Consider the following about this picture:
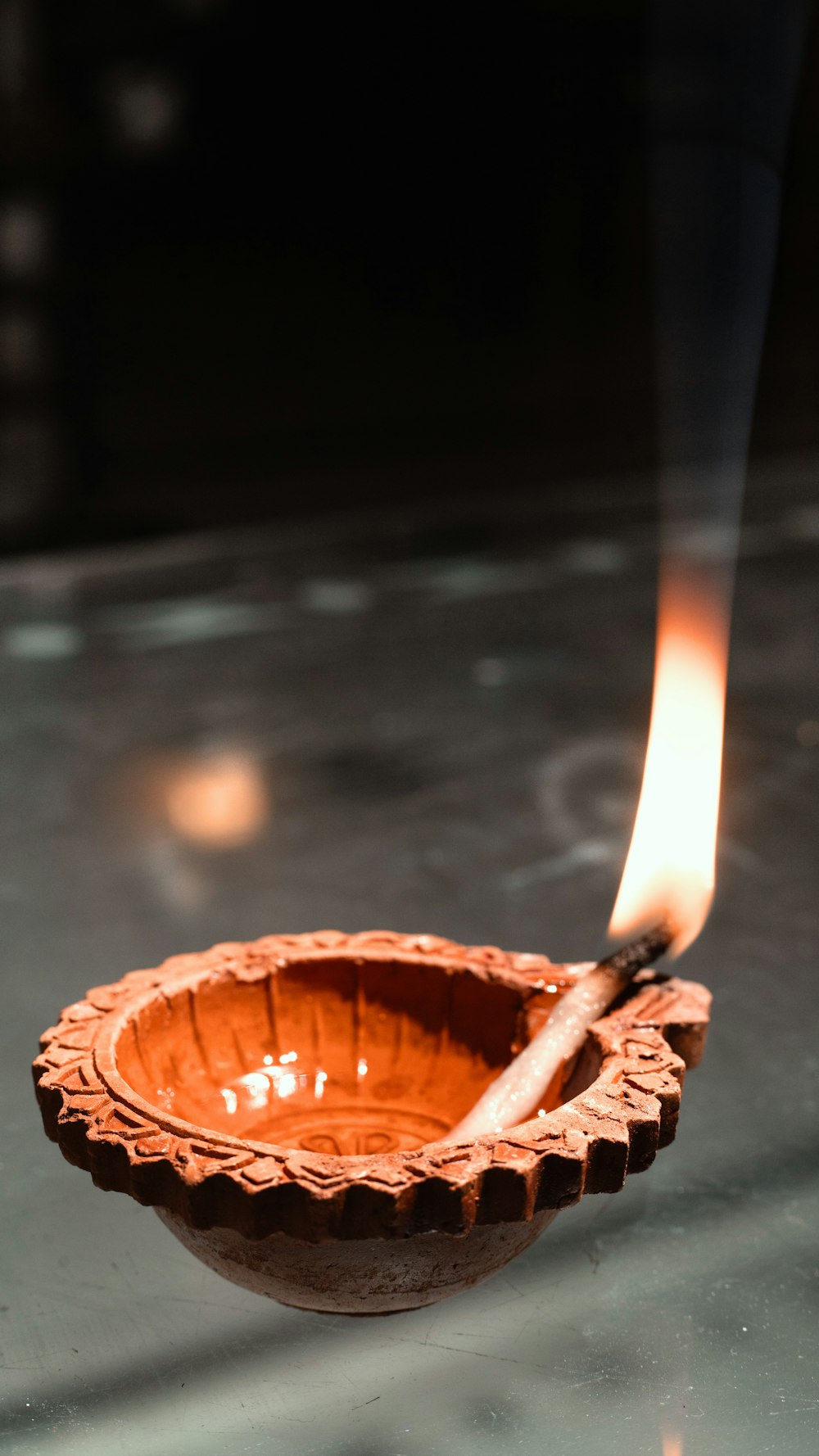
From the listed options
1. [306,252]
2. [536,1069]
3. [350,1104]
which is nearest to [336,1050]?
[350,1104]

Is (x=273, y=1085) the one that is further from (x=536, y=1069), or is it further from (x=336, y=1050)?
(x=536, y=1069)

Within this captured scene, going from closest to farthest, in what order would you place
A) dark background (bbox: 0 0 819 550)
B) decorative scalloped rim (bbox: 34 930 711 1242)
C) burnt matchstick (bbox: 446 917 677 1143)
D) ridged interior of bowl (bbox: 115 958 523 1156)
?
decorative scalloped rim (bbox: 34 930 711 1242) → burnt matchstick (bbox: 446 917 677 1143) → ridged interior of bowl (bbox: 115 958 523 1156) → dark background (bbox: 0 0 819 550)

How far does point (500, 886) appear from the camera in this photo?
215cm

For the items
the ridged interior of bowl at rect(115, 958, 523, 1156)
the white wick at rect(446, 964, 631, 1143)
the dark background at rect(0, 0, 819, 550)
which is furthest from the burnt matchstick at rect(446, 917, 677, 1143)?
the dark background at rect(0, 0, 819, 550)

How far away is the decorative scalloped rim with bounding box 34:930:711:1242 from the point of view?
2.77 feet

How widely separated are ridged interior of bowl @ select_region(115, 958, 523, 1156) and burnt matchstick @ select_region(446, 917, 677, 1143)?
12 centimetres

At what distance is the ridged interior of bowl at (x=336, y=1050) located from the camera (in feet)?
3.81

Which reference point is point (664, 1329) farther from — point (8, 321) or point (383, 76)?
point (383, 76)

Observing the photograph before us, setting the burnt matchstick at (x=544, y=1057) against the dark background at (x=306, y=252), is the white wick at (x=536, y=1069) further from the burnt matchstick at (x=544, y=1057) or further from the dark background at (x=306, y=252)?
the dark background at (x=306, y=252)

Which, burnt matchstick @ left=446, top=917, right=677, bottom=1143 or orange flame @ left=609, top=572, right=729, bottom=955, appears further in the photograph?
orange flame @ left=609, top=572, right=729, bottom=955

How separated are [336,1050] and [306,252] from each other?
4.39 meters

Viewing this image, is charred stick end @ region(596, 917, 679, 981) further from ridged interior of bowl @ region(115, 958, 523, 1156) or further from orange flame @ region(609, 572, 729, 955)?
ridged interior of bowl @ region(115, 958, 523, 1156)

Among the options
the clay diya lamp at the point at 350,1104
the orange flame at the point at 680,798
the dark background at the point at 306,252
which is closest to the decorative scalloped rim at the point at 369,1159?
the clay diya lamp at the point at 350,1104

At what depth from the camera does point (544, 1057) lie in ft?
3.44
